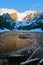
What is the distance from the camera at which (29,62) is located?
16.1 meters

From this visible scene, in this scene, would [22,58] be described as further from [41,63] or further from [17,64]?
[41,63]

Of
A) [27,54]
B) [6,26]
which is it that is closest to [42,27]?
[6,26]

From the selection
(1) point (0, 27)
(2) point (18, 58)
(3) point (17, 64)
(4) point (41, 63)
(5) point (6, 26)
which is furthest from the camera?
(5) point (6, 26)

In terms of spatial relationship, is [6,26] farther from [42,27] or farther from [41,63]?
[41,63]

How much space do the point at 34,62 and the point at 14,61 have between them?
3.03 meters

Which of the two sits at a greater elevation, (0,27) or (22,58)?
(22,58)

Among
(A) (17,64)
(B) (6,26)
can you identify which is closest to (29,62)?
(A) (17,64)

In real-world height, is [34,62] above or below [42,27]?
above

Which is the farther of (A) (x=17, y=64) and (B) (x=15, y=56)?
(B) (x=15, y=56)

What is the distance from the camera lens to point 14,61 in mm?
19203

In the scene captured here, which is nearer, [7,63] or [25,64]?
[25,64]

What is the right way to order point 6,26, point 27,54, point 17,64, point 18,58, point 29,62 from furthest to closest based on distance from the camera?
point 6,26 → point 27,54 → point 18,58 → point 17,64 → point 29,62

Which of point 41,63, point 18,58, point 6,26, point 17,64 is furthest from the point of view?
point 6,26

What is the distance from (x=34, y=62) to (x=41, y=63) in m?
1.64
